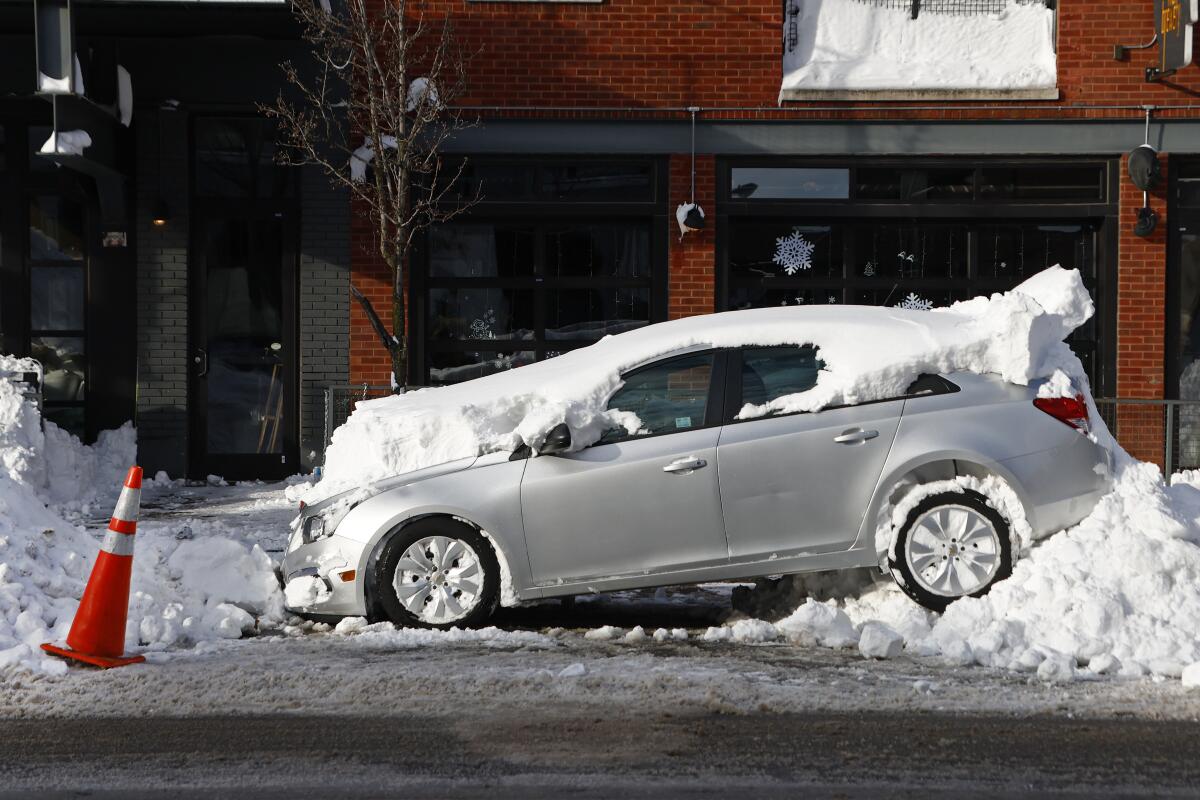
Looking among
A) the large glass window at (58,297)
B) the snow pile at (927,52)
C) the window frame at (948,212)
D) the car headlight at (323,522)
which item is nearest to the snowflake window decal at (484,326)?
the window frame at (948,212)

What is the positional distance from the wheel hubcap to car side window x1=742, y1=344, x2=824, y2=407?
1.76 meters

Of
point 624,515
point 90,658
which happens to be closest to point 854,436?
point 624,515

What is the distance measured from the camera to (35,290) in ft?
48.0

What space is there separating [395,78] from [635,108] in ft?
8.08

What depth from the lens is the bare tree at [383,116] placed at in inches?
514

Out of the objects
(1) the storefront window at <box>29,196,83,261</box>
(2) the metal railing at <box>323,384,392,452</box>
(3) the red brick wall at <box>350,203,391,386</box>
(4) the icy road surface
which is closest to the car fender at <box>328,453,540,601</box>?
(4) the icy road surface

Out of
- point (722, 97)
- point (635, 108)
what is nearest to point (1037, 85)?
point (722, 97)

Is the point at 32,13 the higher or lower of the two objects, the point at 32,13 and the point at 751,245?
the higher

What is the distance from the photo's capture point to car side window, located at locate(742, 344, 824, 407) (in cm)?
785

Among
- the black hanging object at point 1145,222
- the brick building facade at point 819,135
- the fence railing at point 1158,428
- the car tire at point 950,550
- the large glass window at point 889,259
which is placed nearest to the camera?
the car tire at point 950,550

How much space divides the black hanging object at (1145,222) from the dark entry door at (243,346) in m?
8.66

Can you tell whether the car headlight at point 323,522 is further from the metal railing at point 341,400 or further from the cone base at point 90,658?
the metal railing at point 341,400

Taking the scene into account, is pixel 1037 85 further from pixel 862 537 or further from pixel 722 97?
pixel 862 537

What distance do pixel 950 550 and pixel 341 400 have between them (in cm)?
736
